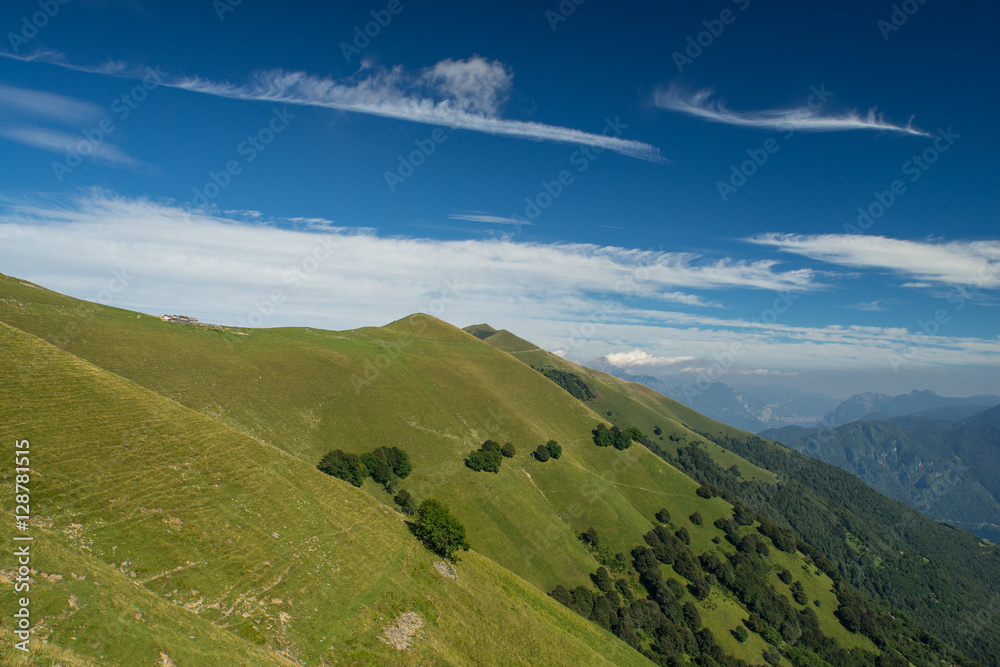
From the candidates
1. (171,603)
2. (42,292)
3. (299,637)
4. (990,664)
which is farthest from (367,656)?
(990,664)

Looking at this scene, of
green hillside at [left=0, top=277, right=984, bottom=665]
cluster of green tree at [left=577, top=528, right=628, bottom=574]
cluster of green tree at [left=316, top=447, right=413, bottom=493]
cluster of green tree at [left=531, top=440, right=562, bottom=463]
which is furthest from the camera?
cluster of green tree at [left=531, top=440, right=562, bottom=463]

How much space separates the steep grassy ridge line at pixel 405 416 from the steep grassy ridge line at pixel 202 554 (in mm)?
29655

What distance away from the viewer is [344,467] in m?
81.8

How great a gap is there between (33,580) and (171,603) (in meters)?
8.11

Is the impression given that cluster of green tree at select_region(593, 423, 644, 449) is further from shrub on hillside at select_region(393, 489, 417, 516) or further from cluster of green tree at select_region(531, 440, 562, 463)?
shrub on hillside at select_region(393, 489, 417, 516)

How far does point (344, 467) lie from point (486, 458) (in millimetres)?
35167

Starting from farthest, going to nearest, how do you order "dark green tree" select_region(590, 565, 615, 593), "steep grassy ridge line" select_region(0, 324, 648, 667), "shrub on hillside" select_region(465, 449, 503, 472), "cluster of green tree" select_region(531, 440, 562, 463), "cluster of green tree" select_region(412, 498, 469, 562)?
"cluster of green tree" select_region(531, 440, 562, 463) < "shrub on hillside" select_region(465, 449, 503, 472) < "dark green tree" select_region(590, 565, 615, 593) < "cluster of green tree" select_region(412, 498, 469, 562) < "steep grassy ridge line" select_region(0, 324, 648, 667)

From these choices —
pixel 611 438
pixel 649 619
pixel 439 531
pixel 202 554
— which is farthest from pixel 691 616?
pixel 202 554

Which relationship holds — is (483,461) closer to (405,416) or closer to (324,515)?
(405,416)

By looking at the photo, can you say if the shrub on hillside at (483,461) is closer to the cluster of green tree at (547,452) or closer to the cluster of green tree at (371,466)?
the cluster of green tree at (371,466)

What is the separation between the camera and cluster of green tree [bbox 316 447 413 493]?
8131 cm

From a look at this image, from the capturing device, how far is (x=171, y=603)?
29078mm

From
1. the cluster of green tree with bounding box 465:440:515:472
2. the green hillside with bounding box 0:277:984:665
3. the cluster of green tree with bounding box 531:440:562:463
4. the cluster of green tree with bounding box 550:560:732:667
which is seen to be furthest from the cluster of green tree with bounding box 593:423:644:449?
the cluster of green tree with bounding box 550:560:732:667

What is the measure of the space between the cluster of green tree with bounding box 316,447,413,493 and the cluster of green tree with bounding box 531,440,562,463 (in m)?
39.0
